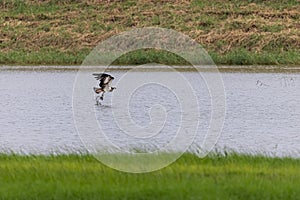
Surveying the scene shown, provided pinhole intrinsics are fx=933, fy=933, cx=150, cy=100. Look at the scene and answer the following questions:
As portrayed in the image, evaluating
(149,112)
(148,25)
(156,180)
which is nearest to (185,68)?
(148,25)

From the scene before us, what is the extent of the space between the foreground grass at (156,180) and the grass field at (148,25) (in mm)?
18197

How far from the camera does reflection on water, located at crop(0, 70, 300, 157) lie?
1398 centimetres

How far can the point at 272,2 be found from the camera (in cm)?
3766

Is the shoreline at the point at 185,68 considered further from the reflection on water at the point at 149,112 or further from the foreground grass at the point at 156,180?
the foreground grass at the point at 156,180

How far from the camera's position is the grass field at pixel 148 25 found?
2983 cm

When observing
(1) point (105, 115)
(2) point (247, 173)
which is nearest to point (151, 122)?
(1) point (105, 115)

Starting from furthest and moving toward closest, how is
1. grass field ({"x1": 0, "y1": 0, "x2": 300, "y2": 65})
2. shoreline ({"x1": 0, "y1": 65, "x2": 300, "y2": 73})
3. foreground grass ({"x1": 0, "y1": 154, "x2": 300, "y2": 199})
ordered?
grass field ({"x1": 0, "y1": 0, "x2": 300, "y2": 65})
shoreline ({"x1": 0, "y1": 65, "x2": 300, "y2": 73})
foreground grass ({"x1": 0, "y1": 154, "x2": 300, "y2": 199})

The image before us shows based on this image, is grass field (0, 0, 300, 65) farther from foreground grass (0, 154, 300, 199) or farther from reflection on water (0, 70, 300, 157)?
foreground grass (0, 154, 300, 199)

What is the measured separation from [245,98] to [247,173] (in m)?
10.8

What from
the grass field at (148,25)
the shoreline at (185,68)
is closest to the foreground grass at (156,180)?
the shoreline at (185,68)

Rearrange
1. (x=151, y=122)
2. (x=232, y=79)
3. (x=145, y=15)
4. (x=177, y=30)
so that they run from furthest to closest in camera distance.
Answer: (x=145, y=15)
(x=177, y=30)
(x=232, y=79)
(x=151, y=122)

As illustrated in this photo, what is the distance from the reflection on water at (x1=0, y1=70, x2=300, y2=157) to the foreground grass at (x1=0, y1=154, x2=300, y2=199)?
240 cm

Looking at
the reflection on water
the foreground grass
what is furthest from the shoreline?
the foreground grass

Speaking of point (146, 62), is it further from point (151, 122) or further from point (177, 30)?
point (151, 122)
